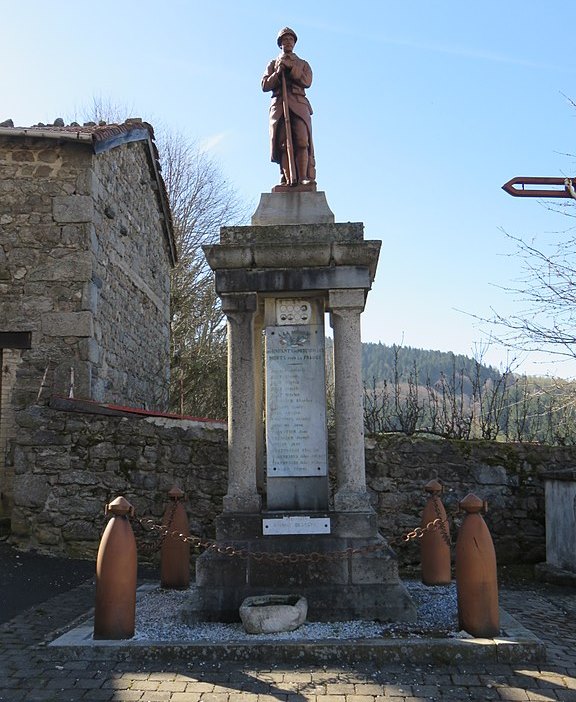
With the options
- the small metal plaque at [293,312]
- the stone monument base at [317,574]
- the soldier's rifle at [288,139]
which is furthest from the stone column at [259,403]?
the soldier's rifle at [288,139]

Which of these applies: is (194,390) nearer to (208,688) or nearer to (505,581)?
(505,581)

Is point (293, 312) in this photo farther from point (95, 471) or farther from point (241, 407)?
point (95, 471)

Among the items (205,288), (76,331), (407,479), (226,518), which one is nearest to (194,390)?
(205,288)

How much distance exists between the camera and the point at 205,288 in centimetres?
2161

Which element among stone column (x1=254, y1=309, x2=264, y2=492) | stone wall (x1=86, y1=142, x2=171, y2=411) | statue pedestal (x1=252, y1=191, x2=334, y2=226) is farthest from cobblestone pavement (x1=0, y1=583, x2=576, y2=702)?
stone wall (x1=86, y1=142, x2=171, y2=411)

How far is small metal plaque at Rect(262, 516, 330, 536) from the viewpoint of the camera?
5309mm

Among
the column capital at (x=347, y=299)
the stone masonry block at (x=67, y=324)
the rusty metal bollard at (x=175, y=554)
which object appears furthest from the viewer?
the stone masonry block at (x=67, y=324)

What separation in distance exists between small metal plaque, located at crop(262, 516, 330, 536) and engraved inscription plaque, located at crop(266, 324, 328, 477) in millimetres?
417

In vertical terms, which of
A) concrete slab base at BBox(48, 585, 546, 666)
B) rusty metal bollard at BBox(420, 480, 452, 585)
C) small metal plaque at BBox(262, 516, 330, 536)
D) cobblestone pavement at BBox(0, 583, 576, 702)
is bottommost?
cobblestone pavement at BBox(0, 583, 576, 702)

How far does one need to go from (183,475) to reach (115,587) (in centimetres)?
371

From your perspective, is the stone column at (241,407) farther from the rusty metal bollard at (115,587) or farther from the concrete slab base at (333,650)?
the concrete slab base at (333,650)

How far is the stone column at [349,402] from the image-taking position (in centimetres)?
543

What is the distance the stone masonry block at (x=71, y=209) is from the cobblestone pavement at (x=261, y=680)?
615 cm

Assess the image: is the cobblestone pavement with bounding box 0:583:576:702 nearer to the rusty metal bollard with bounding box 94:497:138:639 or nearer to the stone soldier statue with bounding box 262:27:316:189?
the rusty metal bollard with bounding box 94:497:138:639
